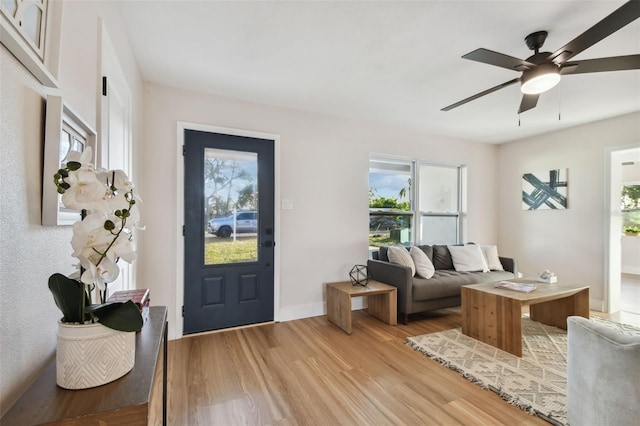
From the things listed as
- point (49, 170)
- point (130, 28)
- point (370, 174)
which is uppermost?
point (130, 28)

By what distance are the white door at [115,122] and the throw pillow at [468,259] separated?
3844 millimetres

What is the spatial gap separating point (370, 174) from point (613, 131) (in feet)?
10.4

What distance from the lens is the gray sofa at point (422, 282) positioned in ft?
10.7

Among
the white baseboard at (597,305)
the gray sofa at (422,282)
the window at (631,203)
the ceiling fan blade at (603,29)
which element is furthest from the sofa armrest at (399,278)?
the window at (631,203)

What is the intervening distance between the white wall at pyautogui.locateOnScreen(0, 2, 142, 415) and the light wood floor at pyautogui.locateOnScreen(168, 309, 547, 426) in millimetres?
1261

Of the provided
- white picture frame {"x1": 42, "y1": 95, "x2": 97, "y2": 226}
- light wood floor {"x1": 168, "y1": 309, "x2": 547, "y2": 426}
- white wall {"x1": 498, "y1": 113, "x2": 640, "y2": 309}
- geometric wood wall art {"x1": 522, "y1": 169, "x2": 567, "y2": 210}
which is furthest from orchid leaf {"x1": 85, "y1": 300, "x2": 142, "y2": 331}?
geometric wood wall art {"x1": 522, "y1": 169, "x2": 567, "y2": 210}

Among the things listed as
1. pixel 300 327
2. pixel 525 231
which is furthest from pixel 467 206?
pixel 300 327

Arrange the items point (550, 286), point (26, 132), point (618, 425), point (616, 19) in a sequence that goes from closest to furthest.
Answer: point (26, 132) < point (618, 425) < point (616, 19) < point (550, 286)

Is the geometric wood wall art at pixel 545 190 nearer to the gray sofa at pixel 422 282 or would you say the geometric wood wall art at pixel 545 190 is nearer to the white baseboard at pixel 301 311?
the gray sofa at pixel 422 282

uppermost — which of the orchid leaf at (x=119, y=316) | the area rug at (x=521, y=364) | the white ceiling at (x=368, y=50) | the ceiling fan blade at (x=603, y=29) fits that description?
the white ceiling at (x=368, y=50)

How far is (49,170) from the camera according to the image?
85cm

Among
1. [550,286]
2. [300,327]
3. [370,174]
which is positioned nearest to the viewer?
[550,286]

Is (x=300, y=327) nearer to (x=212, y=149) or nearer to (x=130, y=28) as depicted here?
(x=212, y=149)

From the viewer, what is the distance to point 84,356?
0.74 meters
